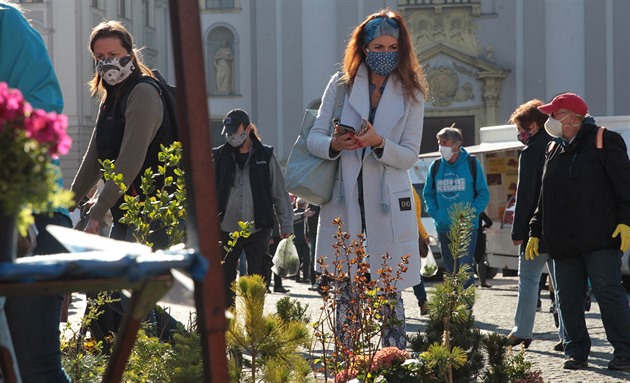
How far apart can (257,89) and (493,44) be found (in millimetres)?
8320

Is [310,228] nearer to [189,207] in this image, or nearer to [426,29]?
[189,207]

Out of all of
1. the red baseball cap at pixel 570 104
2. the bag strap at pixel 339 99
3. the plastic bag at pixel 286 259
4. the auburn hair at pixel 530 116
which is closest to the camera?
the bag strap at pixel 339 99

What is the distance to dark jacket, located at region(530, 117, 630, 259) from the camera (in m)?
7.79

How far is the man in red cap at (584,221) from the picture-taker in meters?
7.79

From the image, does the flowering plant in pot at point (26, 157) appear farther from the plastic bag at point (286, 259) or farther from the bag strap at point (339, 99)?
the plastic bag at point (286, 259)

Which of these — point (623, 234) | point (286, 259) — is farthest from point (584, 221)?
point (286, 259)

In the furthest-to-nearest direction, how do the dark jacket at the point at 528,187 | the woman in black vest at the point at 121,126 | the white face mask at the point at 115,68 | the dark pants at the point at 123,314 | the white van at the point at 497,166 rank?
the white van at the point at 497,166
the dark jacket at the point at 528,187
the white face mask at the point at 115,68
the woman in black vest at the point at 121,126
the dark pants at the point at 123,314

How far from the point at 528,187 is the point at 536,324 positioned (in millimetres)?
2189

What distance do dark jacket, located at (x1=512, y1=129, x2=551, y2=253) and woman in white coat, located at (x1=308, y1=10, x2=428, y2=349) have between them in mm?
3169

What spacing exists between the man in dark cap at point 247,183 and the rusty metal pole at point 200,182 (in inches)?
269

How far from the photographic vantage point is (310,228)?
18.1 meters

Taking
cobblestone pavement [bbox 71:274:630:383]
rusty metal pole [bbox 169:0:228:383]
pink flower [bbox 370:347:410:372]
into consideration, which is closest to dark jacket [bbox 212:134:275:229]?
cobblestone pavement [bbox 71:274:630:383]

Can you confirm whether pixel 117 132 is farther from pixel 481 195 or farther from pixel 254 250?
pixel 481 195

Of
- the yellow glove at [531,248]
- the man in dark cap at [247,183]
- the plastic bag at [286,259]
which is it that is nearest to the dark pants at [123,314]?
the man in dark cap at [247,183]
